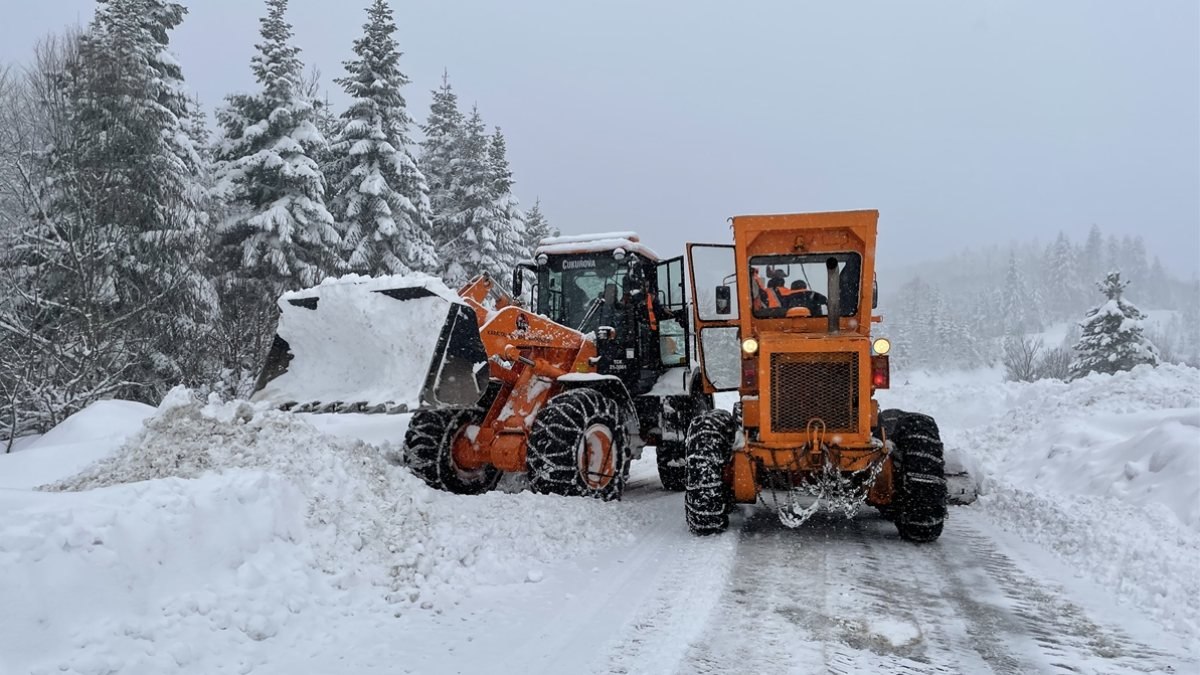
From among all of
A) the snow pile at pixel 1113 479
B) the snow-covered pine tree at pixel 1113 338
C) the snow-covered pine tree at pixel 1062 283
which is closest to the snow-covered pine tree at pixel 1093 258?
the snow-covered pine tree at pixel 1062 283

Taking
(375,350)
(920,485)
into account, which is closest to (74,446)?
(375,350)

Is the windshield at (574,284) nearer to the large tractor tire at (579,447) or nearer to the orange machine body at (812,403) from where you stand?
the large tractor tire at (579,447)

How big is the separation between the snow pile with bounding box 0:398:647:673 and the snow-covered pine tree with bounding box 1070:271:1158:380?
3572 centimetres

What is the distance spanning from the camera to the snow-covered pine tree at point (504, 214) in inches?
1100

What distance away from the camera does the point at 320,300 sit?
26.1 feet

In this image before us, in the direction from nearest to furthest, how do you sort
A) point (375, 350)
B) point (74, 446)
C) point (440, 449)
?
point (375, 350) → point (74, 446) → point (440, 449)

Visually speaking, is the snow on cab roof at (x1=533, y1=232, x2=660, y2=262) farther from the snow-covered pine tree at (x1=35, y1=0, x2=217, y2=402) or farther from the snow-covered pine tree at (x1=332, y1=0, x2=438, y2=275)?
the snow-covered pine tree at (x1=332, y1=0, x2=438, y2=275)

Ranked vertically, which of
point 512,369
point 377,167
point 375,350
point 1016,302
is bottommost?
point 512,369

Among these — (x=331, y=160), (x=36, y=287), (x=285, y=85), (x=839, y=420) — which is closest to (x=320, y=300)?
(x=839, y=420)

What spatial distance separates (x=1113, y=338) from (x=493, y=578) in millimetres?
38073

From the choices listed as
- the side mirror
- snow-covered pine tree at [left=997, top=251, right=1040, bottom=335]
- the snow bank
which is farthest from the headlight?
snow-covered pine tree at [left=997, top=251, right=1040, bottom=335]

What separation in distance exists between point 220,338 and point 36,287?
12.7ft

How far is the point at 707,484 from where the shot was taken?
22.7ft

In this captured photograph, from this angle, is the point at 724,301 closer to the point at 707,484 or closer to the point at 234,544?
the point at 707,484
